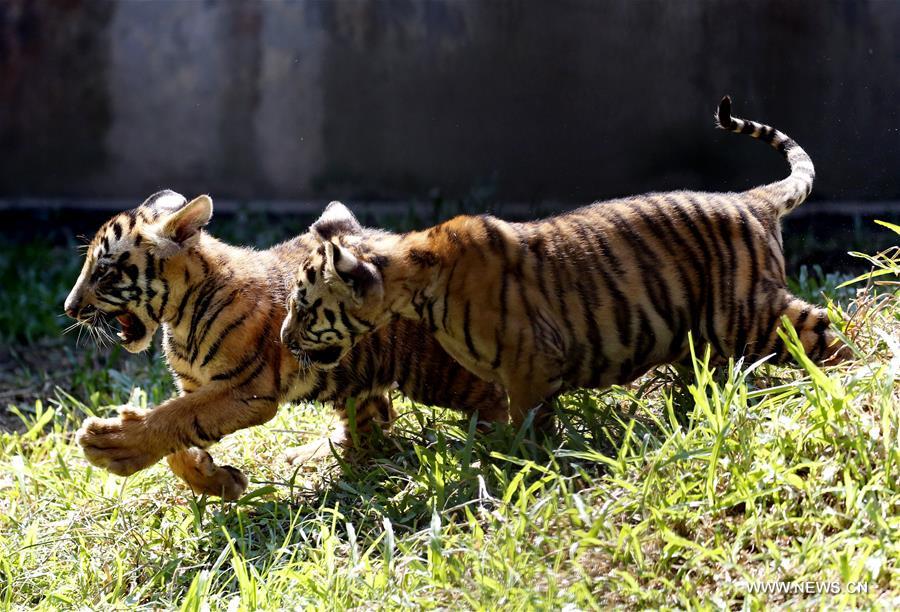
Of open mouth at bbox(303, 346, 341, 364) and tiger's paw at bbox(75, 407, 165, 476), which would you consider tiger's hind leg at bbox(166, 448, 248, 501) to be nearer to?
tiger's paw at bbox(75, 407, 165, 476)

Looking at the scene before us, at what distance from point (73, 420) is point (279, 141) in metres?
3.92

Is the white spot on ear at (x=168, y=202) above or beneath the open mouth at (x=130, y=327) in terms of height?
above

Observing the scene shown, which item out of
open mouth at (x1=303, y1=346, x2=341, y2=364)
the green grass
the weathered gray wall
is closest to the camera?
the green grass

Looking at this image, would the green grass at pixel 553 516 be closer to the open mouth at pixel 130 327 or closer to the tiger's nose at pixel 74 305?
the open mouth at pixel 130 327

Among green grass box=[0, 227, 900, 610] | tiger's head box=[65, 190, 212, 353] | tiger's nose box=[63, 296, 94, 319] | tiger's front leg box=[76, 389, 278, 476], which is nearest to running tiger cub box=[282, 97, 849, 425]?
green grass box=[0, 227, 900, 610]

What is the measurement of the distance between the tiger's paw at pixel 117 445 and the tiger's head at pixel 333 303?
59 centimetres

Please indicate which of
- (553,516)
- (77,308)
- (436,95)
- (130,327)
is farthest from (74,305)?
(436,95)

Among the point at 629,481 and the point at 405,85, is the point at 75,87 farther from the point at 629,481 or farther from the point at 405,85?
the point at 629,481

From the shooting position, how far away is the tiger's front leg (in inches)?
155

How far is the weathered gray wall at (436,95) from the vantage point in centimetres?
726

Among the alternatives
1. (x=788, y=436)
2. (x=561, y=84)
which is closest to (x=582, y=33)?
(x=561, y=84)

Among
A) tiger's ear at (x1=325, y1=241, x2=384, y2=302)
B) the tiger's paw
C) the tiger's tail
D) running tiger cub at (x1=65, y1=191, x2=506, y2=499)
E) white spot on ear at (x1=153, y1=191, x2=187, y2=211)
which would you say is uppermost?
the tiger's tail

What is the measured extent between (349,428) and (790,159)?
2062mm

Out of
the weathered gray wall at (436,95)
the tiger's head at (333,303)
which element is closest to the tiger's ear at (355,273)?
the tiger's head at (333,303)
